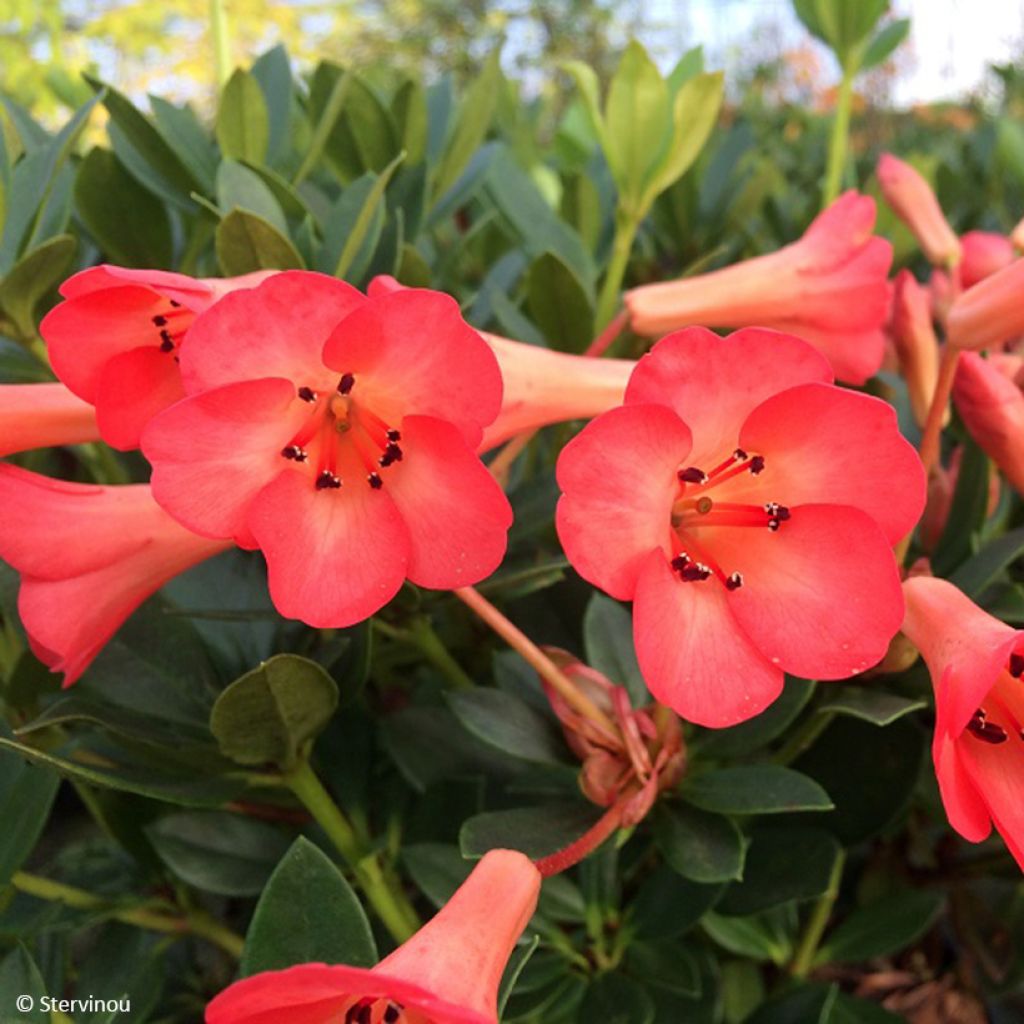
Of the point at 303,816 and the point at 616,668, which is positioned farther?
the point at 303,816

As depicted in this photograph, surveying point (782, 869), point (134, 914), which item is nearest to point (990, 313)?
point (782, 869)

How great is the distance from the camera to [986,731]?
575 mm

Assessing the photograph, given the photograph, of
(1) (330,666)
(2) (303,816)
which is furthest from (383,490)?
(2) (303,816)

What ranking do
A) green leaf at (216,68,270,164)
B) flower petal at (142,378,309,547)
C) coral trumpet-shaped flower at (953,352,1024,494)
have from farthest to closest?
green leaf at (216,68,270,164) → coral trumpet-shaped flower at (953,352,1024,494) → flower petal at (142,378,309,547)

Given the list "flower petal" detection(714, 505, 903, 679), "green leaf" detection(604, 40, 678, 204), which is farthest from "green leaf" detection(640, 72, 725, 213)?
"flower petal" detection(714, 505, 903, 679)

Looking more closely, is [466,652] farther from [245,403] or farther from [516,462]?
[245,403]

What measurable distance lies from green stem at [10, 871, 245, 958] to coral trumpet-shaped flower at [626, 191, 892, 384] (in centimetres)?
58

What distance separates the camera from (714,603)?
0.58 m

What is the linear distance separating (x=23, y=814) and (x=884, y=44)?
3.70 ft

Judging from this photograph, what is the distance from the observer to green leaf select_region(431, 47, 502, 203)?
3.10 ft

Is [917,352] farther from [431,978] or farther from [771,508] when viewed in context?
[431,978]

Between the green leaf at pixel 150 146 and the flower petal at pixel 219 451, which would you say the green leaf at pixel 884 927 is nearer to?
the flower petal at pixel 219 451

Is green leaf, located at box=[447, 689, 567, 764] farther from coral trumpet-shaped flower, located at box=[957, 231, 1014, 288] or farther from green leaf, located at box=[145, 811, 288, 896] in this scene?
coral trumpet-shaped flower, located at box=[957, 231, 1014, 288]

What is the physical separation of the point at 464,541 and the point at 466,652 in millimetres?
387
